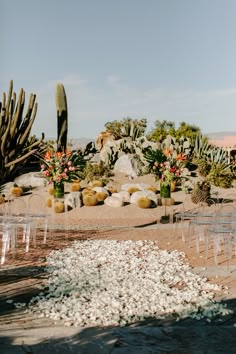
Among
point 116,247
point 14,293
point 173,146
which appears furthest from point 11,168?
point 14,293

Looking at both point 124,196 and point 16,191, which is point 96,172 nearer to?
point 16,191

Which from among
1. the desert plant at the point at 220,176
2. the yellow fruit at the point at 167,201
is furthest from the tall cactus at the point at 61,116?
the yellow fruit at the point at 167,201

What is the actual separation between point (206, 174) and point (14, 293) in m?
15.8

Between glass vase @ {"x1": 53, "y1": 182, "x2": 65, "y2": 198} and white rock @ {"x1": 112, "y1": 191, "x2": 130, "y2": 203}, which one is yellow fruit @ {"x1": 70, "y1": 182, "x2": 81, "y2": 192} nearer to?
white rock @ {"x1": 112, "y1": 191, "x2": 130, "y2": 203}

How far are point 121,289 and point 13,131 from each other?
14.9 metres

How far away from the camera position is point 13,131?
19.8 metres

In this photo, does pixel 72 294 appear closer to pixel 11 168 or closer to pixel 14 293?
pixel 14 293

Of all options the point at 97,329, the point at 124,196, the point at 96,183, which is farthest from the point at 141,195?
the point at 97,329

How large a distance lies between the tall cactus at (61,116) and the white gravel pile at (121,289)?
15.6m

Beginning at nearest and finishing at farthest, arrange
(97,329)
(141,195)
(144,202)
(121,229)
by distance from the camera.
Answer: (97,329) → (121,229) → (144,202) → (141,195)

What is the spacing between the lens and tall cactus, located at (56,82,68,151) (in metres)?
23.7

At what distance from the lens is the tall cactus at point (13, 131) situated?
1978 cm

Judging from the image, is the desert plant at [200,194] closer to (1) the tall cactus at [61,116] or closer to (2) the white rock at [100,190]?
(2) the white rock at [100,190]

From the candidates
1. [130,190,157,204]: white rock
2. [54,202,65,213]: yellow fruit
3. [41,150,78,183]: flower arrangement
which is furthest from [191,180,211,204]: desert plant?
[41,150,78,183]: flower arrangement
